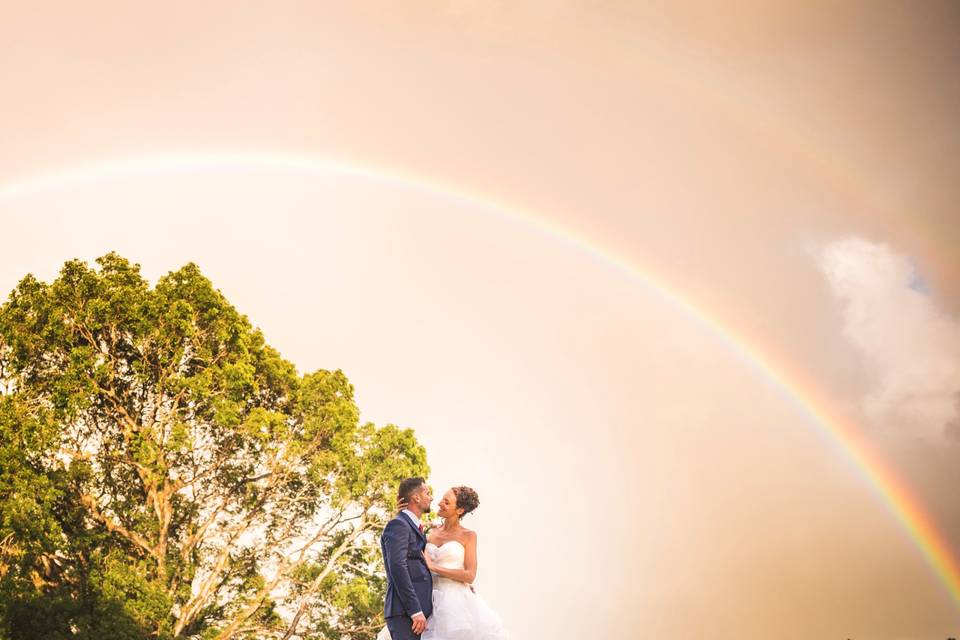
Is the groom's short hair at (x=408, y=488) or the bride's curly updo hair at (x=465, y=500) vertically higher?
the bride's curly updo hair at (x=465, y=500)

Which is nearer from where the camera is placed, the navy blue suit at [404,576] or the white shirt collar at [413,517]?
the navy blue suit at [404,576]

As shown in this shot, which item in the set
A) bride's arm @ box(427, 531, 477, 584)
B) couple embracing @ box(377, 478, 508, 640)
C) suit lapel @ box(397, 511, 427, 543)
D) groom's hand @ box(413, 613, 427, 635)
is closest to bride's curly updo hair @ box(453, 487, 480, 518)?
couple embracing @ box(377, 478, 508, 640)

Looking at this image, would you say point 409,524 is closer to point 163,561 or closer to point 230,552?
point 163,561

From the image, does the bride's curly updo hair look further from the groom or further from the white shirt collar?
the white shirt collar

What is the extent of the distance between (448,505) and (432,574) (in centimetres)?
56

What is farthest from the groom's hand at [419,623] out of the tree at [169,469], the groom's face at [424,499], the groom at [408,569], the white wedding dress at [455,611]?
the tree at [169,469]

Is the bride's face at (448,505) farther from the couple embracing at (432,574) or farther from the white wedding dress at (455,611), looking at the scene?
the white wedding dress at (455,611)

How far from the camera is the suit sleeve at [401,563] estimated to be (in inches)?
220

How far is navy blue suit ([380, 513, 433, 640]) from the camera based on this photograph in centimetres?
561

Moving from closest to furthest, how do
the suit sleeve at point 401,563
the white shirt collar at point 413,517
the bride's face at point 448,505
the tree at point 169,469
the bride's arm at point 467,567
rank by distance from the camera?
the suit sleeve at point 401,563
the white shirt collar at point 413,517
the bride's arm at point 467,567
the bride's face at point 448,505
the tree at point 169,469

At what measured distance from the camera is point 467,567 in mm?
6309

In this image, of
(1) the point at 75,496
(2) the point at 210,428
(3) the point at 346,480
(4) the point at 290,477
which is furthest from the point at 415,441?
(1) the point at 75,496

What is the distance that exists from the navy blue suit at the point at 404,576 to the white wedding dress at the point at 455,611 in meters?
0.19

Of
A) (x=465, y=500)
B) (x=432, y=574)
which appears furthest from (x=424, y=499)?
(x=432, y=574)
